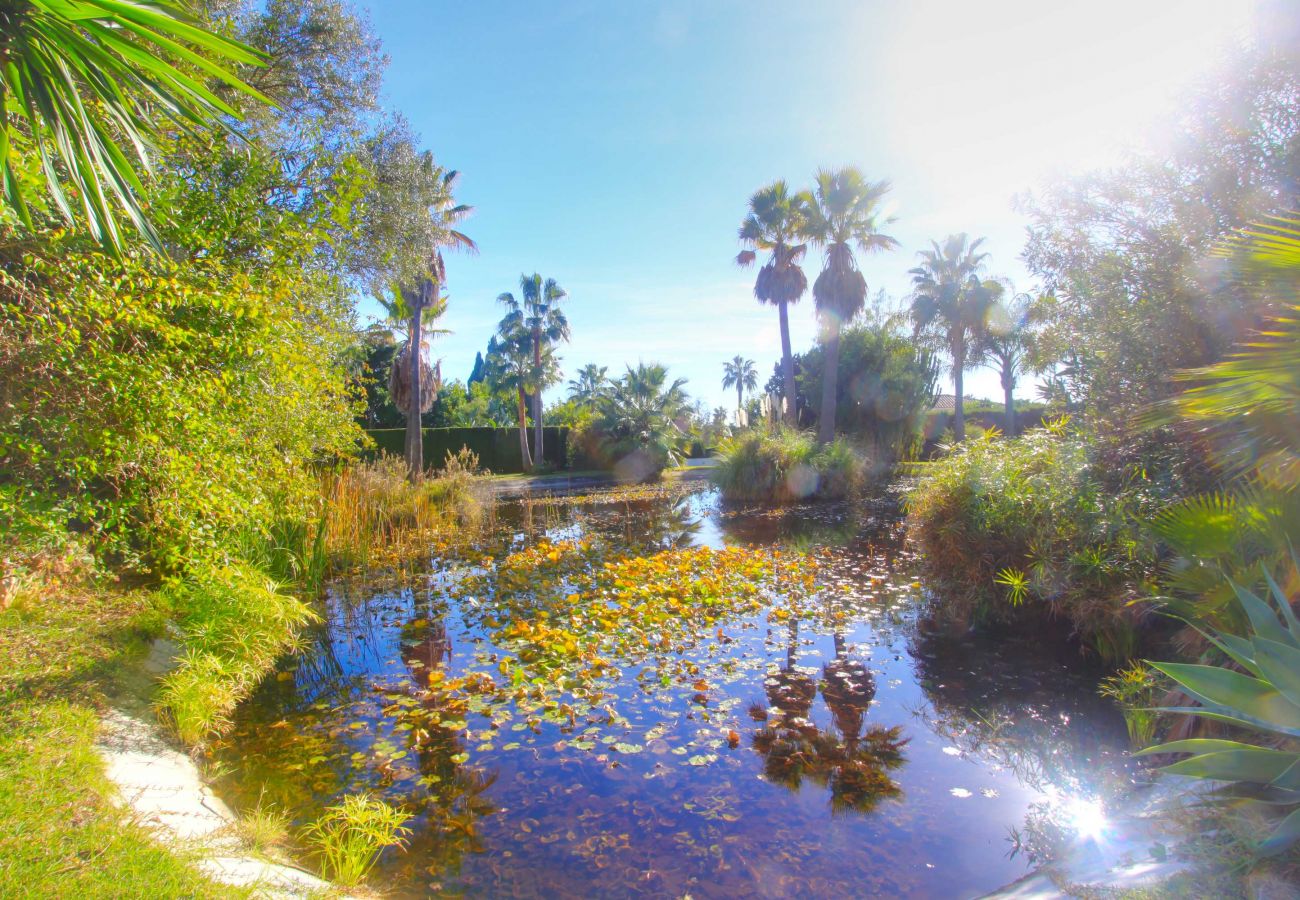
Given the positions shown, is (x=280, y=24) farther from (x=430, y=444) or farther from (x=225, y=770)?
(x=430, y=444)

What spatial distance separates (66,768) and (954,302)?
33.0m

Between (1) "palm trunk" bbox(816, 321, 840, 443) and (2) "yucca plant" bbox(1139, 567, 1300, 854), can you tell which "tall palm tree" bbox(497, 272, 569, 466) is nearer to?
(1) "palm trunk" bbox(816, 321, 840, 443)

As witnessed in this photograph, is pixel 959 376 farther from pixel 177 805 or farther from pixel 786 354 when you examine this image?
pixel 177 805

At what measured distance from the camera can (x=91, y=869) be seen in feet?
7.26

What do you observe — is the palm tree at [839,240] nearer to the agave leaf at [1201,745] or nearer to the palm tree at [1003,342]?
the palm tree at [1003,342]

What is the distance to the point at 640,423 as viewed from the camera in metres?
26.5

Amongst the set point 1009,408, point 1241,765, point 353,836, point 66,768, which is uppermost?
point 1009,408

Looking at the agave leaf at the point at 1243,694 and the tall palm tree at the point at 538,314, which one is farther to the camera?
the tall palm tree at the point at 538,314

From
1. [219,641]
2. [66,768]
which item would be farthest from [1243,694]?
[219,641]

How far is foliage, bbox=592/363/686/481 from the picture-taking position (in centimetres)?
2630

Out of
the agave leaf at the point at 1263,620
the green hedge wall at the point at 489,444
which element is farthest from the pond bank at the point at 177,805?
the green hedge wall at the point at 489,444

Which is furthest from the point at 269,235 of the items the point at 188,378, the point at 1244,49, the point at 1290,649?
the point at 1244,49

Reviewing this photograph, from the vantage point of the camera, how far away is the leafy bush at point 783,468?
17547 millimetres

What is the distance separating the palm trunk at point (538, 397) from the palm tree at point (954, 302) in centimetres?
1847
